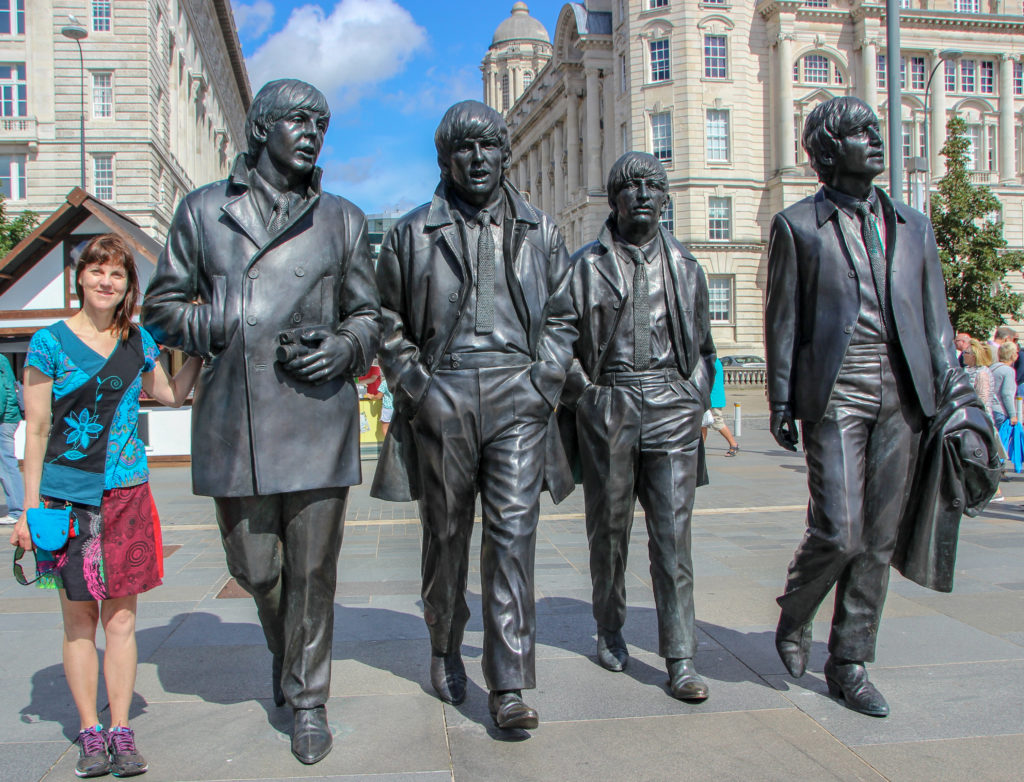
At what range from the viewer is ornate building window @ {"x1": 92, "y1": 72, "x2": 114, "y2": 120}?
133 ft

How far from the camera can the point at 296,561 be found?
3373 millimetres

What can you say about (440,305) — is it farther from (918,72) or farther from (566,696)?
(918,72)

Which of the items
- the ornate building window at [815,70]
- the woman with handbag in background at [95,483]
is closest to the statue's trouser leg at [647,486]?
the woman with handbag in background at [95,483]

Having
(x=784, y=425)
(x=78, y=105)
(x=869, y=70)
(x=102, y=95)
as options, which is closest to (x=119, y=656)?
(x=784, y=425)

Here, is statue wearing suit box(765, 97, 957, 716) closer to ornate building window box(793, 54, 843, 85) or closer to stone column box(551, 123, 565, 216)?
ornate building window box(793, 54, 843, 85)

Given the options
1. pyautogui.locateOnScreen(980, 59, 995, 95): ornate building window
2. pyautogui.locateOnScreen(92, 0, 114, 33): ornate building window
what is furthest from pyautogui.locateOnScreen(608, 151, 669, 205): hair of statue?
pyautogui.locateOnScreen(980, 59, 995, 95): ornate building window

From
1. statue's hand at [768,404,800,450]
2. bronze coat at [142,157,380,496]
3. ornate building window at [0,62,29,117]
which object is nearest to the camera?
bronze coat at [142,157,380,496]

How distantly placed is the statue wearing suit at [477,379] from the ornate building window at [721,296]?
49.9 meters

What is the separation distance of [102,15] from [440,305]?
43.5 metres

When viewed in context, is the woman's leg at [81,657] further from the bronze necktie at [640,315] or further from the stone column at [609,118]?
the stone column at [609,118]

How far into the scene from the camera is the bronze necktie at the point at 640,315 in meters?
4.16

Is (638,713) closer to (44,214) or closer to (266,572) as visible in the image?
(266,572)

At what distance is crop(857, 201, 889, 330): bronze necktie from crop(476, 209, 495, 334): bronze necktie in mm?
1503

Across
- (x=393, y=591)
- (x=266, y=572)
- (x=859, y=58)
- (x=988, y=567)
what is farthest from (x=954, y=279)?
(x=859, y=58)
